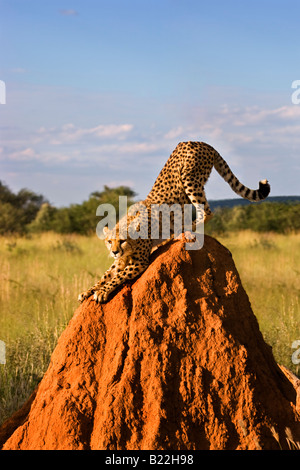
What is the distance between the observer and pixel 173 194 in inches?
227

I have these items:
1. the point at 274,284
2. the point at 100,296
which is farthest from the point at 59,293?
the point at 100,296

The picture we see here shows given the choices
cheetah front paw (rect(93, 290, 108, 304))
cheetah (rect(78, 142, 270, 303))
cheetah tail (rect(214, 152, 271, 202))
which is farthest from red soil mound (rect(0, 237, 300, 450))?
cheetah tail (rect(214, 152, 271, 202))

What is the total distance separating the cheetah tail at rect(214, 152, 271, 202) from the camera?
578 centimetres

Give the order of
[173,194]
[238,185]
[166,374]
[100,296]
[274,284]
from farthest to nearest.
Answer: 1. [274,284]
2. [238,185]
3. [173,194]
4. [100,296]
5. [166,374]

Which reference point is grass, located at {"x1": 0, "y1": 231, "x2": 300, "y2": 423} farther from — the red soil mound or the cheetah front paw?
the cheetah front paw

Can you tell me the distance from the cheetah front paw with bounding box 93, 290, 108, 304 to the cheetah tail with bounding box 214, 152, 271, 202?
1878mm

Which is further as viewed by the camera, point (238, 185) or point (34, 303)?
point (34, 303)

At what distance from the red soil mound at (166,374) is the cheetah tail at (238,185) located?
1.17 metres

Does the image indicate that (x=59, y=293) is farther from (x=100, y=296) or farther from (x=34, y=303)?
(x=100, y=296)

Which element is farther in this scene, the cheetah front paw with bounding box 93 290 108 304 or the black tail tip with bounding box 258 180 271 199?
the black tail tip with bounding box 258 180 271 199

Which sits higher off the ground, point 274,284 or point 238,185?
point 238,185

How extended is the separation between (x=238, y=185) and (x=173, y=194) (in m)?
0.68
